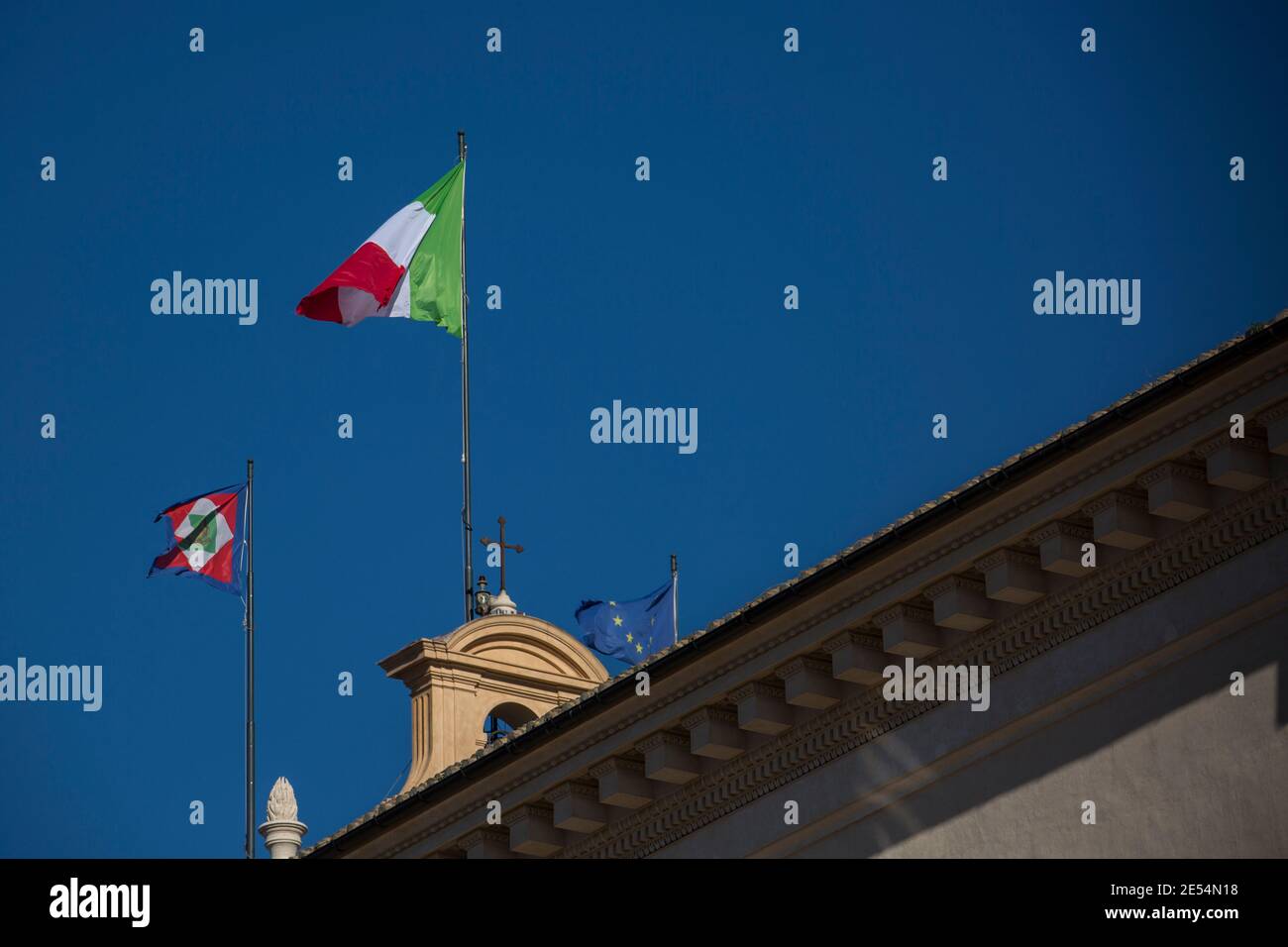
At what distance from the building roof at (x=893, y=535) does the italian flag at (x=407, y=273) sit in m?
10.1

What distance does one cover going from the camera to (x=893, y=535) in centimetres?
2444

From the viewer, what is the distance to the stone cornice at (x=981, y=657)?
23281mm

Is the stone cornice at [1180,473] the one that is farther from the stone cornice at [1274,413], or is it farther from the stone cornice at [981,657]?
the stone cornice at [1274,413]

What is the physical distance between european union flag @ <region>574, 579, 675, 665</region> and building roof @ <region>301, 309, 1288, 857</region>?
9.49 m

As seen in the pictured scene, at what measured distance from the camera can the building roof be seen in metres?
22.8

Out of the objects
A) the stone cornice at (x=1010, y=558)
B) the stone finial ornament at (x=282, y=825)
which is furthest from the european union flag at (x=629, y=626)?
the stone cornice at (x=1010, y=558)

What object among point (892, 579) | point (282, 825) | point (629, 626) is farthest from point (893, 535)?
point (629, 626)

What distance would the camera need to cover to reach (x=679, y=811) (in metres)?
26.4

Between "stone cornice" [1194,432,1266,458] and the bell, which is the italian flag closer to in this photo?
the bell

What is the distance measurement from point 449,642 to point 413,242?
693 centimetres

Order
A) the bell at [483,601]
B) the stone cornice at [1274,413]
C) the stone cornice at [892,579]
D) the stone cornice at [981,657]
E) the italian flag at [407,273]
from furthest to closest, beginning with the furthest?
1. the italian flag at [407,273]
2. the bell at [483,601]
3. the stone cornice at [981,657]
4. the stone cornice at [892,579]
5. the stone cornice at [1274,413]

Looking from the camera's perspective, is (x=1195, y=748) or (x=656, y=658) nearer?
(x=1195, y=748)

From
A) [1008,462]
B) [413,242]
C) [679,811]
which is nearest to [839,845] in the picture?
[679,811]
